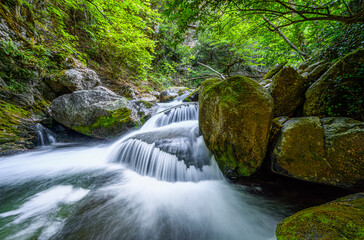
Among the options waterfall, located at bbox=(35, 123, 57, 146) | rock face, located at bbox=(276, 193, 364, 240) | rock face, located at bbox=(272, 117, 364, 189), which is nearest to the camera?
rock face, located at bbox=(276, 193, 364, 240)

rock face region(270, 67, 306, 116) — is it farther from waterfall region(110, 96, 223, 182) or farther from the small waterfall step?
the small waterfall step

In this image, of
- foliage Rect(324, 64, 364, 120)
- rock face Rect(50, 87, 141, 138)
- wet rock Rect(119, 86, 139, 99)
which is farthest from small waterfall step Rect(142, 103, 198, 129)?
foliage Rect(324, 64, 364, 120)

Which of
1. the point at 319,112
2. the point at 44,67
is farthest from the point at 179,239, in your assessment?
the point at 44,67

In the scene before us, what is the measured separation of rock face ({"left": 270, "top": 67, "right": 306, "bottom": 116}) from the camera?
106 inches

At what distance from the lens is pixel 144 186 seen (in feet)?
10.4

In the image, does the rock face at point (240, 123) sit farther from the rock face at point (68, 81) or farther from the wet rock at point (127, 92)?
the wet rock at point (127, 92)

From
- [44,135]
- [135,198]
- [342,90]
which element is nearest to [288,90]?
[342,90]

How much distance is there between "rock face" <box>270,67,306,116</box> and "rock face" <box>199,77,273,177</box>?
627 millimetres

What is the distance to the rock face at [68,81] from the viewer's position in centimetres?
584

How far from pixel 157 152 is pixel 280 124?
3.14 meters

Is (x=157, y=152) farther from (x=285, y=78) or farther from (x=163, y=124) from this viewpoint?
(x=285, y=78)

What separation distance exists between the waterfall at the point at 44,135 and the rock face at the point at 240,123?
692cm

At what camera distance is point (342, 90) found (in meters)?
2.17

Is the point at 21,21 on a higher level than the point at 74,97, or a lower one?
higher
